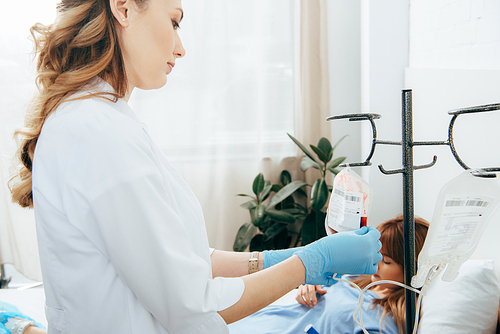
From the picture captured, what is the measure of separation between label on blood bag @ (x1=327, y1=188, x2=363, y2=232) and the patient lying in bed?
19.4 inches

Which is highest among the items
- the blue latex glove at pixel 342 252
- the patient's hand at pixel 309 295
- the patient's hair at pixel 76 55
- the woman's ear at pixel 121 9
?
the woman's ear at pixel 121 9

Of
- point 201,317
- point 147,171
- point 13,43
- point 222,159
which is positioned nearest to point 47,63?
point 147,171

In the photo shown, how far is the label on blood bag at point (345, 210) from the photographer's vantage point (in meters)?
0.77

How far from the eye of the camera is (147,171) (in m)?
0.59

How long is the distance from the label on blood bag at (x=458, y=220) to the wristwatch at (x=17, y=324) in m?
1.39

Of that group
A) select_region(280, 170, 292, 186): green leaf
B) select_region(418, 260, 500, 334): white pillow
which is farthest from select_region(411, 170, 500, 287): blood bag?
select_region(280, 170, 292, 186): green leaf

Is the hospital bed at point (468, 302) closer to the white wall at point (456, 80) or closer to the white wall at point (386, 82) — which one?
the white wall at point (456, 80)

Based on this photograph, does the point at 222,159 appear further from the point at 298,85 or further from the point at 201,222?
the point at 201,222

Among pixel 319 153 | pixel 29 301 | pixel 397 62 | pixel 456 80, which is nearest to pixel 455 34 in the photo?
pixel 456 80

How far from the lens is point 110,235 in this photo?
57 cm

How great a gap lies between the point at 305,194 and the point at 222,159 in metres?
0.57

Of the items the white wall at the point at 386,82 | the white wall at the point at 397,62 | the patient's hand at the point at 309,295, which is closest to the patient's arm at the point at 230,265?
the patient's hand at the point at 309,295

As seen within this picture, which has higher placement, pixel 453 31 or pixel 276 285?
pixel 453 31

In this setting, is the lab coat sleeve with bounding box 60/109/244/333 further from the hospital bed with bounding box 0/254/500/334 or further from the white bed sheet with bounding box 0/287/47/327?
the white bed sheet with bounding box 0/287/47/327
